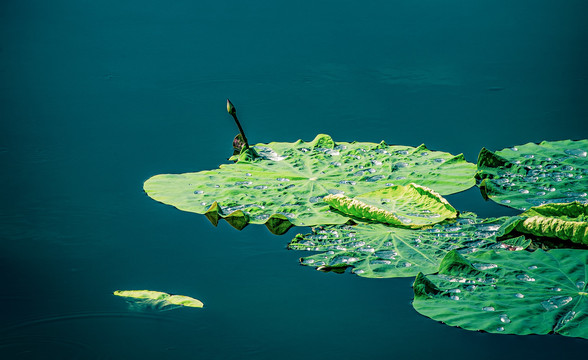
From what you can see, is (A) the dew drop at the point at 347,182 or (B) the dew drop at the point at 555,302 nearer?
(B) the dew drop at the point at 555,302

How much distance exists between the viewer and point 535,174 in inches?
96.5

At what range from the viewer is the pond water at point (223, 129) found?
65.3 inches

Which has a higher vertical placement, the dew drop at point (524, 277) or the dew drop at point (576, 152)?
the dew drop at point (576, 152)

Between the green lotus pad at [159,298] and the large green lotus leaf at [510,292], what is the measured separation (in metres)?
0.62

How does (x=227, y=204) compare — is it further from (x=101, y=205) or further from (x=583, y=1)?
(x=583, y=1)

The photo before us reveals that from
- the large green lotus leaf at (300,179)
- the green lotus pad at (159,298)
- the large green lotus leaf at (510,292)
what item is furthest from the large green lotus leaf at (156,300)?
the large green lotus leaf at (510,292)

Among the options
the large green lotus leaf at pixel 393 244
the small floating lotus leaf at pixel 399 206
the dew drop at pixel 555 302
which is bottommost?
the dew drop at pixel 555 302

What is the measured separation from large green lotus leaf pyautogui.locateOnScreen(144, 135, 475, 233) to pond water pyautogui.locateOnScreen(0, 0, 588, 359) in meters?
0.06

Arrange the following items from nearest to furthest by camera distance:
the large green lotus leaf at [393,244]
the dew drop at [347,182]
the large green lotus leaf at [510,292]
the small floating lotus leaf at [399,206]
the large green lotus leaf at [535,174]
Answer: the large green lotus leaf at [510,292]
the large green lotus leaf at [393,244]
the small floating lotus leaf at [399,206]
the large green lotus leaf at [535,174]
the dew drop at [347,182]

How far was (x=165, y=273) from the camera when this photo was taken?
77.0 inches

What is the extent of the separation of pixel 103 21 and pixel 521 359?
4398 millimetres

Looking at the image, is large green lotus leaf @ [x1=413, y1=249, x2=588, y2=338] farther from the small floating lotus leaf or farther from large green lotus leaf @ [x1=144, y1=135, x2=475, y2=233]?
large green lotus leaf @ [x1=144, y1=135, x2=475, y2=233]

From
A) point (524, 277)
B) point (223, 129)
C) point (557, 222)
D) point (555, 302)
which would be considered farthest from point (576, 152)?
point (223, 129)

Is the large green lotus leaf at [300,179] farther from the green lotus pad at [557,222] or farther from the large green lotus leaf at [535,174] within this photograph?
the green lotus pad at [557,222]
